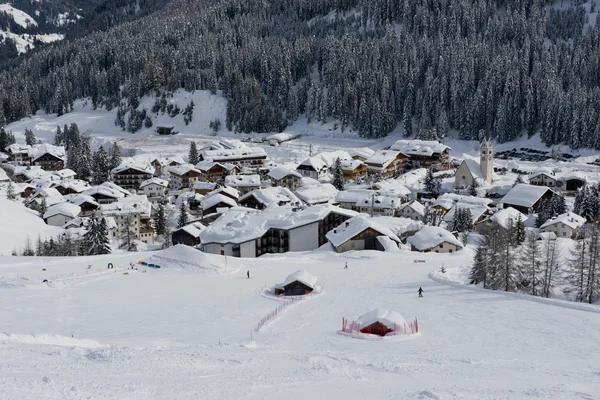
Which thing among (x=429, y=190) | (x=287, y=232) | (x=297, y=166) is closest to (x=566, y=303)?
(x=287, y=232)

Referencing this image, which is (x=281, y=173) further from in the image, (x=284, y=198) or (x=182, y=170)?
(x=284, y=198)

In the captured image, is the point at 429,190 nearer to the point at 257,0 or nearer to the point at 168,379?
the point at 168,379

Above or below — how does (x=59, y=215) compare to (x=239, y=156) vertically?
below

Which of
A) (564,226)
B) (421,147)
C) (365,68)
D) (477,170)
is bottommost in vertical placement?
(564,226)

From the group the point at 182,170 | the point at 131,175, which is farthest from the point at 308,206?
the point at 131,175

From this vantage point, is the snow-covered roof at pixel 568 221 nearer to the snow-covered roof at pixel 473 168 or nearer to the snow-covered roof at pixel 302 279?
the snow-covered roof at pixel 473 168

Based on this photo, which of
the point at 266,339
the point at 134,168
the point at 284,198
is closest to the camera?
the point at 266,339
